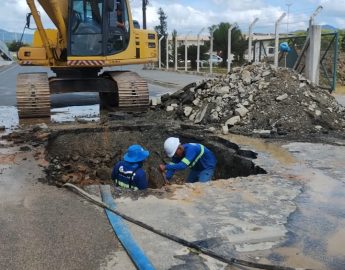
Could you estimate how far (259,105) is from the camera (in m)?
11.0

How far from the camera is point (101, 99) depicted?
15.1 m

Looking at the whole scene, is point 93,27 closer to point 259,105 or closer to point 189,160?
point 259,105

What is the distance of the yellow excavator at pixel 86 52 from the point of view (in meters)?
12.5

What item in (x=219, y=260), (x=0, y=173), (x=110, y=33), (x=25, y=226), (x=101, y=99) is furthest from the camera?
(x=101, y=99)

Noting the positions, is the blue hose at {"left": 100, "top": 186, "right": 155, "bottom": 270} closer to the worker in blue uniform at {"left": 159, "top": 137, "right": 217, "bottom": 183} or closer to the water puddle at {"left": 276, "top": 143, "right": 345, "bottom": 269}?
the water puddle at {"left": 276, "top": 143, "right": 345, "bottom": 269}

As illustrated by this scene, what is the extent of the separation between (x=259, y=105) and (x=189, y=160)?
421cm

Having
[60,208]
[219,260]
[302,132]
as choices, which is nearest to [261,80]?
[302,132]

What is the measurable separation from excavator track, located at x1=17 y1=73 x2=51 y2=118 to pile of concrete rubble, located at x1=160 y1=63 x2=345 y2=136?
121 inches

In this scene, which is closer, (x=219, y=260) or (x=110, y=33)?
(x=219, y=260)

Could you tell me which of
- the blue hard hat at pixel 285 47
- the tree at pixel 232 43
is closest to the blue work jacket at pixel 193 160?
the blue hard hat at pixel 285 47

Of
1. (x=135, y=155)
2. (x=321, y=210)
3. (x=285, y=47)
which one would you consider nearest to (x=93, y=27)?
(x=135, y=155)

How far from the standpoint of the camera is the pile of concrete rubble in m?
10.3

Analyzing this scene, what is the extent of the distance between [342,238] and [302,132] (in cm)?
558

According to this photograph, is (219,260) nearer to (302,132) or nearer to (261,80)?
(302,132)
